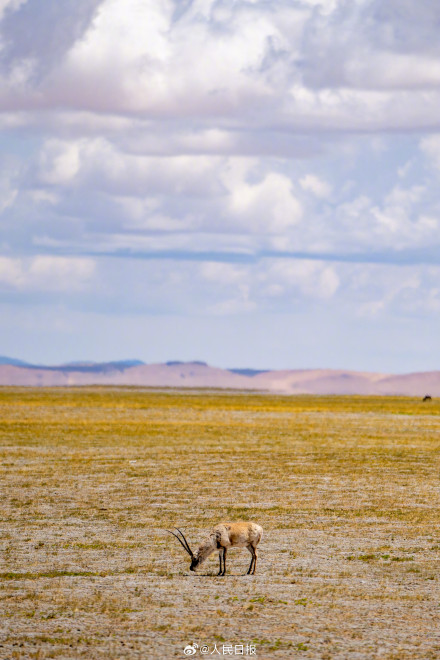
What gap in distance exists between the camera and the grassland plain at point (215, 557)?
11.6 meters

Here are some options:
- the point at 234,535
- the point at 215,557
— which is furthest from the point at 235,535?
the point at 215,557

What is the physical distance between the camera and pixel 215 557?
16.9 meters

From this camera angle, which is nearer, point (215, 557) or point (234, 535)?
point (234, 535)

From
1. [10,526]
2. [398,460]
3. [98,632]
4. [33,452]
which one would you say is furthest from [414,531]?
[33,452]

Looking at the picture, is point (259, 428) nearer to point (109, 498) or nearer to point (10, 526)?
point (109, 498)

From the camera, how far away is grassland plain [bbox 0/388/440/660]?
11.6 metres

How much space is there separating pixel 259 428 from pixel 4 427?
48.8 feet

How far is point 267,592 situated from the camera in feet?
45.6

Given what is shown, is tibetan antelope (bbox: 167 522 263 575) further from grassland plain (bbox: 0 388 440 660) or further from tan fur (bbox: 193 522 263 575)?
grassland plain (bbox: 0 388 440 660)

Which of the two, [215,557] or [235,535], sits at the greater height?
[235,535]

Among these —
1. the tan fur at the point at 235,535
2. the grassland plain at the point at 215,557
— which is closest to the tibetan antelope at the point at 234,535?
the tan fur at the point at 235,535

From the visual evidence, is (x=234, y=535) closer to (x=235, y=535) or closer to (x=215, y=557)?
(x=235, y=535)

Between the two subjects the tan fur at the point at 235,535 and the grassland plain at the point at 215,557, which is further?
the tan fur at the point at 235,535

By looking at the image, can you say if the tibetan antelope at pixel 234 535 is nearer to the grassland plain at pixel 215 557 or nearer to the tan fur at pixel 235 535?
the tan fur at pixel 235 535
